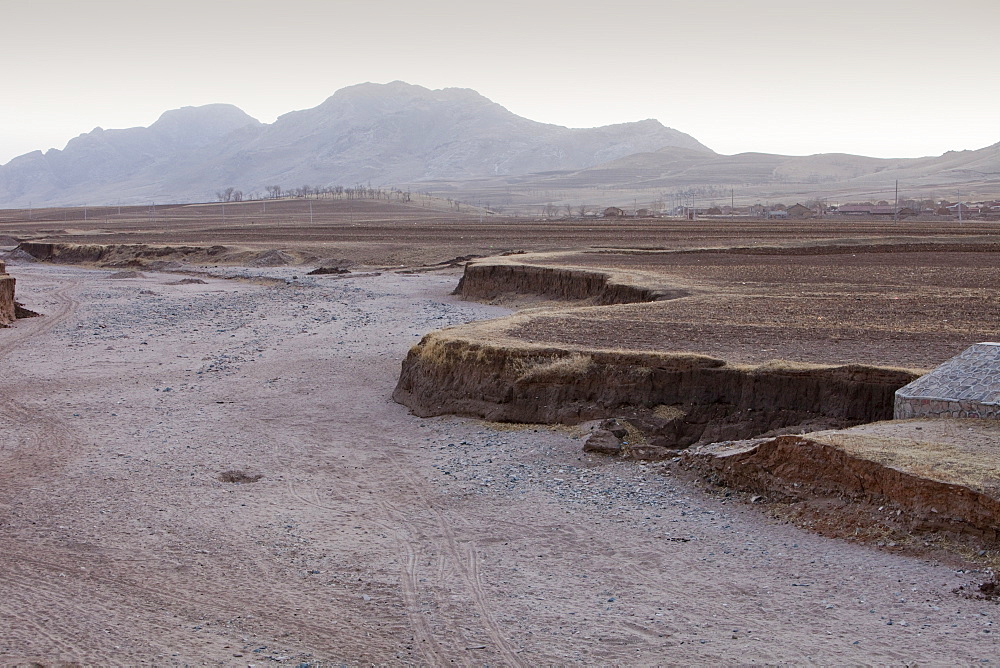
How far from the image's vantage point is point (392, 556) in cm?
1102

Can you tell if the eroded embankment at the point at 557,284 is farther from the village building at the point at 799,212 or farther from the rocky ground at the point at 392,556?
the village building at the point at 799,212

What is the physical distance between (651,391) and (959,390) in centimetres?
468

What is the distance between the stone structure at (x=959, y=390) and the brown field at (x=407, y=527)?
2.78m

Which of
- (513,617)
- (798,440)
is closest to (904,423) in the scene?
(798,440)

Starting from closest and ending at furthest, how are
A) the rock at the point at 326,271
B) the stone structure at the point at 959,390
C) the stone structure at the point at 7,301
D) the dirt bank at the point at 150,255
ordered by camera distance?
the stone structure at the point at 959,390 → the stone structure at the point at 7,301 → the rock at the point at 326,271 → the dirt bank at the point at 150,255

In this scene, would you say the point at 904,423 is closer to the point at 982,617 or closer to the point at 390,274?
the point at 982,617

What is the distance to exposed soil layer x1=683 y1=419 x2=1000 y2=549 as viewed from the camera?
10305 millimetres

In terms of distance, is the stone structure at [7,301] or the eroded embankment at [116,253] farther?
the eroded embankment at [116,253]

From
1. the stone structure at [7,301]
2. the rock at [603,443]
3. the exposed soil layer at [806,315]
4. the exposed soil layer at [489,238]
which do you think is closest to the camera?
the rock at [603,443]

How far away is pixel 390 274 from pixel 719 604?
132ft

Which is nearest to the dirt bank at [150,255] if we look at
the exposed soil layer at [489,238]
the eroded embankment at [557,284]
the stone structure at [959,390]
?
the exposed soil layer at [489,238]

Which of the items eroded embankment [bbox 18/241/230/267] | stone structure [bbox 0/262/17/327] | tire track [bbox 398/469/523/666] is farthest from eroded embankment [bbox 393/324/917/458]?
eroded embankment [bbox 18/241/230/267]

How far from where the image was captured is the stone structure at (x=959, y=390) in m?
12.5

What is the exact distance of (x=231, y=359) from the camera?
23688mm
